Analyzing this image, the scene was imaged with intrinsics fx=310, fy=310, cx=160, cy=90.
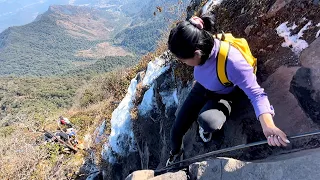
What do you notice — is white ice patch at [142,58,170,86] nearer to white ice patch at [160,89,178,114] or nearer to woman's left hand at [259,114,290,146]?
white ice patch at [160,89,178,114]

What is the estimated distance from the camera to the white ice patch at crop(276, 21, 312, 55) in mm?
3615

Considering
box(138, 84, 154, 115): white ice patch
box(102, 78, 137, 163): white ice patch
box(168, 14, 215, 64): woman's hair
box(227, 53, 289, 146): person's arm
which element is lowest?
box(102, 78, 137, 163): white ice patch

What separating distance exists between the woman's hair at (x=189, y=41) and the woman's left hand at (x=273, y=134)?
2.40 feet

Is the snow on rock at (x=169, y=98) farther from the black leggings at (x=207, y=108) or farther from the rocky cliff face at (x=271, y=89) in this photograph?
the black leggings at (x=207, y=108)

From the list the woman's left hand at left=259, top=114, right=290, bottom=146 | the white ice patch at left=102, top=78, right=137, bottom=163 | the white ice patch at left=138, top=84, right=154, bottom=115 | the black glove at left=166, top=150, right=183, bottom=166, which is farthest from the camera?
the white ice patch at left=102, top=78, right=137, bottom=163

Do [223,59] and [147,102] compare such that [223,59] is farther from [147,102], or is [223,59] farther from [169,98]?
[147,102]

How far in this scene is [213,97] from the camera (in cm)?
338

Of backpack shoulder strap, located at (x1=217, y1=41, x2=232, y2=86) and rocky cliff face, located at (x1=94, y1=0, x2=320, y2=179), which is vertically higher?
backpack shoulder strap, located at (x1=217, y1=41, x2=232, y2=86)

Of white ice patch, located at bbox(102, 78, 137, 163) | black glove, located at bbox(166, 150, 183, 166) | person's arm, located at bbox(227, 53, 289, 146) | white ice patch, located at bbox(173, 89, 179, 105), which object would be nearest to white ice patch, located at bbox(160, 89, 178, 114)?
white ice patch, located at bbox(173, 89, 179, 105)

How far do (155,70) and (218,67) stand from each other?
4.53 m

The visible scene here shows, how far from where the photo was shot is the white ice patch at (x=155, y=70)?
672cm

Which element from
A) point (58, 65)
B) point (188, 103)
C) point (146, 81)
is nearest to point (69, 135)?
point (146, 81)

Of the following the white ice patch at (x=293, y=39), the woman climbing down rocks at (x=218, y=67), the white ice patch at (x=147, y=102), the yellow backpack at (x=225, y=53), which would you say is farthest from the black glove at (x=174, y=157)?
the white ice patch at (x=147, y=102)

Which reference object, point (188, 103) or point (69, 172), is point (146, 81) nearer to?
point (188, 103)
